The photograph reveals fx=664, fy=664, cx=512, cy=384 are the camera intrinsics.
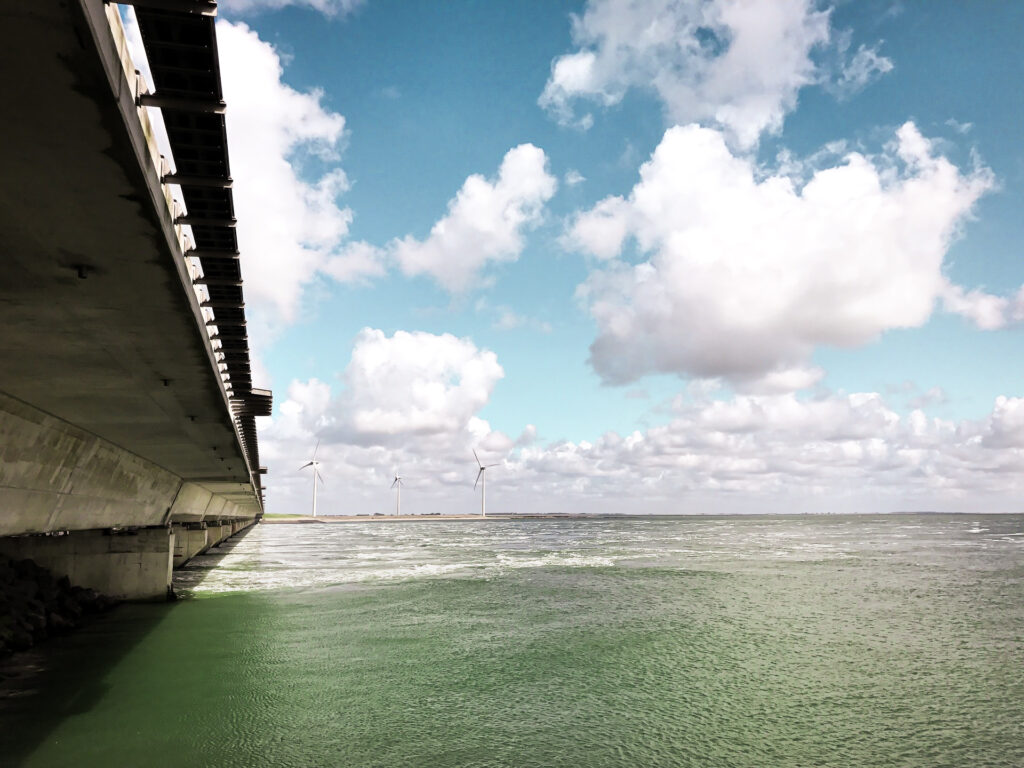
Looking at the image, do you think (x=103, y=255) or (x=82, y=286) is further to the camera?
(x=82, y=286)

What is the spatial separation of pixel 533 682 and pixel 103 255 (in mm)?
15110

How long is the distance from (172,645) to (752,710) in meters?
19.7

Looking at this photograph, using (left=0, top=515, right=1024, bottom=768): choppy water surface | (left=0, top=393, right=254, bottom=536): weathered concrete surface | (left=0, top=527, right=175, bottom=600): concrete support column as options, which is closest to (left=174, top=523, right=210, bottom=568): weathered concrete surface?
(left=0, top=393, right=254, bottom=536): weathered concrete surface

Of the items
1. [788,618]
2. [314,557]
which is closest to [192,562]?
[314,557]

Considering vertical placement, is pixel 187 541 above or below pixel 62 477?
below

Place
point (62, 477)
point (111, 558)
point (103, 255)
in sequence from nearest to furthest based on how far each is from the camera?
point (103, 255) < point (62, 477) < point (111, 558)

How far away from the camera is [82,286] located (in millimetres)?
11320

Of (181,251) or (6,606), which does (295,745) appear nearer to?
(181,251)

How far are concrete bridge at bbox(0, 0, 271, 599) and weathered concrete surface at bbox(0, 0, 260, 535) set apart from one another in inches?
1.0

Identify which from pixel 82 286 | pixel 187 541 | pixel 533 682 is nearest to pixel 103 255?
pixel 82 286

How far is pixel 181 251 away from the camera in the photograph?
457 inches

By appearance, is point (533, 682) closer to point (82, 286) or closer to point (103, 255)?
point (82, 286)

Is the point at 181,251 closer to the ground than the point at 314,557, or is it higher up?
higher up

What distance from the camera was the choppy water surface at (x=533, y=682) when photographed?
13703 millimetres
